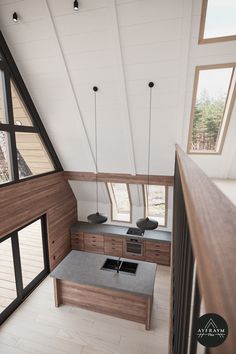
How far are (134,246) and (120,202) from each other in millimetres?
1443

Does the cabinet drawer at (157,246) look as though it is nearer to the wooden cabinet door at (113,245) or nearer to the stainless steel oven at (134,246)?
the stainless steel oven at (134,246)

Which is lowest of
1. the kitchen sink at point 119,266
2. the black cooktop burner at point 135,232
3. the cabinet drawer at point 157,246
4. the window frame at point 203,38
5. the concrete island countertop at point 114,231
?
the cabinet drawer at point 157,246

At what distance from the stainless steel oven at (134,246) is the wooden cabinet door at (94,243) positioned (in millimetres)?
760

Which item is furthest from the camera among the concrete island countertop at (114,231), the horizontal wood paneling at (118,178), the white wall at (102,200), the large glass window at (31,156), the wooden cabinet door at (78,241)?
the wooden cabinet door at (78,241)

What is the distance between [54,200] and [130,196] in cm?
214

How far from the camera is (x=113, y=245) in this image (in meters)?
6.05

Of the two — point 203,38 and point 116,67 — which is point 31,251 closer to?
point 116,67

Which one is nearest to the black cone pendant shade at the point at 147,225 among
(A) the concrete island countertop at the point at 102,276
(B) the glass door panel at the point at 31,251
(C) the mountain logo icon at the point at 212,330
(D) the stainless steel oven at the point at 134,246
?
(A) the concrete island countertop at the point at 102,276

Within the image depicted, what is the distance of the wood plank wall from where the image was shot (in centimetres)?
387

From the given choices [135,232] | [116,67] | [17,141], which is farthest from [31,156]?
[135,232]

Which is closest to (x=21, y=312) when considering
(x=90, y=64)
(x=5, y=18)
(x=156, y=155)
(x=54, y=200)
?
(x=54, y=200)

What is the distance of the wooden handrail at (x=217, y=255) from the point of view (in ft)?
0.72

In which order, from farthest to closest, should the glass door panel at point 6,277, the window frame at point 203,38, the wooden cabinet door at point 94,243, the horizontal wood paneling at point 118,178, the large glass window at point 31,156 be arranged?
1. the wooden cabinet door at point 94,243
2. the horizontal wood paneling at point 118,178
3. the large glass window at point 31,156
4. the glass door panel at point 6,277
5. the window frame at point 203,38

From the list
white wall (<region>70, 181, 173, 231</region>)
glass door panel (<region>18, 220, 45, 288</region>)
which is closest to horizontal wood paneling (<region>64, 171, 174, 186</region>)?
white wall (<region>70, 181, 173, 231</region>)
